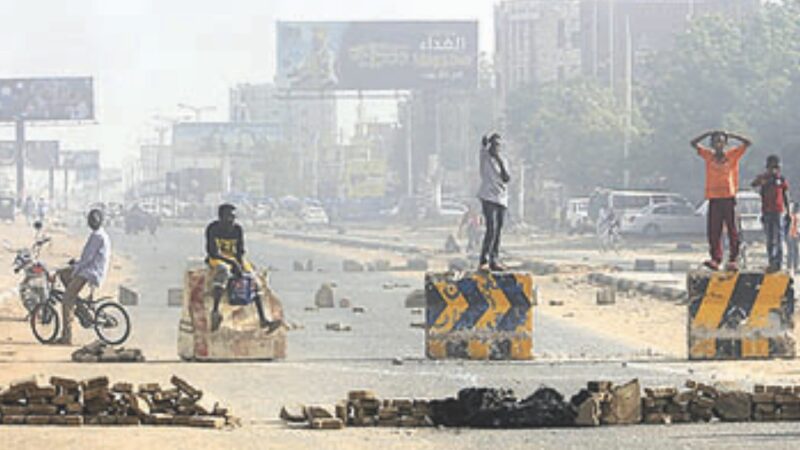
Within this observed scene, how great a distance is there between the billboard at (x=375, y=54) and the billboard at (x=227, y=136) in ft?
187

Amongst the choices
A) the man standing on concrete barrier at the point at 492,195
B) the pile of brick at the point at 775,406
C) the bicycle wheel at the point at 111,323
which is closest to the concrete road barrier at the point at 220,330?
the man standing on concrete barrier at the point at 492,195

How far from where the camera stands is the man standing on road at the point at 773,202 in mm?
22688

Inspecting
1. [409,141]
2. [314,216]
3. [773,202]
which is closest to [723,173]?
[773,202]

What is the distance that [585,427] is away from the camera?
14.2 meters

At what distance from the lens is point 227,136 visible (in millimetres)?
172500

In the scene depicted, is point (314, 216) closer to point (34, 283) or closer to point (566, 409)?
point (34, 283)

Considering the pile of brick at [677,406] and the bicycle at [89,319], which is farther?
the bicycle at [89,319]

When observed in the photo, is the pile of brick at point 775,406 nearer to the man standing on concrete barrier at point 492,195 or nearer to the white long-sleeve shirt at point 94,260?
the man standing on concrete barrier at point 492,195

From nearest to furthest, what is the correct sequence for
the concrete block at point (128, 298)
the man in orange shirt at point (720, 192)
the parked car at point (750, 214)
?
the man in orange shirt at point (720, 192) < the concrete block at point (128, 298) < the parked car at point (750, 214)

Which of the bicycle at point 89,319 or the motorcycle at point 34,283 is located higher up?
the motorcycle at point 34,283

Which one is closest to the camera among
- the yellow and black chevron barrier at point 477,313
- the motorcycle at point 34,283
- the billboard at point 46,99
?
the yellow and black chevron barrier at point 477,313

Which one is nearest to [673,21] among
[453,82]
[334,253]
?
[453,82]

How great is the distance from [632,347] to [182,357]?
571cm

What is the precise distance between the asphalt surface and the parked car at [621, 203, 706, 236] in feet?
110
